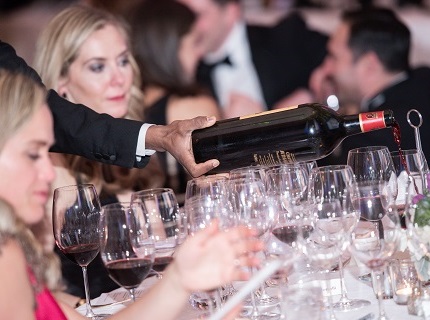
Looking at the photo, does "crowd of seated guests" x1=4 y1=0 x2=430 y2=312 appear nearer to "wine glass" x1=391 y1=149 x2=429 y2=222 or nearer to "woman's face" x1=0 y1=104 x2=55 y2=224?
"wine glass" x1=391 y1=149 x2=429 y2=222

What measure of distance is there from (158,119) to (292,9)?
1.45 m

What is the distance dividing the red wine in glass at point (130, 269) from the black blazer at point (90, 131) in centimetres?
87

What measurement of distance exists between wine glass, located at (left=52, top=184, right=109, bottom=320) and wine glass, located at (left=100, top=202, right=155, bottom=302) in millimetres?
390

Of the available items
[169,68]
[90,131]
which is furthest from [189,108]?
[90,131]

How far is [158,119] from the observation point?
5.73m

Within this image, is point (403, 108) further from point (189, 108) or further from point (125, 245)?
point (125, 245)

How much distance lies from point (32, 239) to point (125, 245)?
317 millimetres

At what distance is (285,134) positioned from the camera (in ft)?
9.18

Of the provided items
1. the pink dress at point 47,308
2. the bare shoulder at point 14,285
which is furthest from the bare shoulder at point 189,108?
the bare shoulder at point 14,285

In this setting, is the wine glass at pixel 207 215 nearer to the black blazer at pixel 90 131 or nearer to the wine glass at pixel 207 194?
the wine glass at pixel 207 194

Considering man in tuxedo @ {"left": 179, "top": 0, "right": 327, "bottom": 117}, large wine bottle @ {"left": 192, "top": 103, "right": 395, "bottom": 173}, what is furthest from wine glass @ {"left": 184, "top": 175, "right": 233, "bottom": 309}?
man in tuxedo @ {"left": 179, "top": 0, "right": 327, "bottom": 117}

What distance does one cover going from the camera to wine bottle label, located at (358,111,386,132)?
2689mm

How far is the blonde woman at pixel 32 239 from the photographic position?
6.15ft

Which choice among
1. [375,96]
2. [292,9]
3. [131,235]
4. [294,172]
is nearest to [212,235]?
[131,235]
